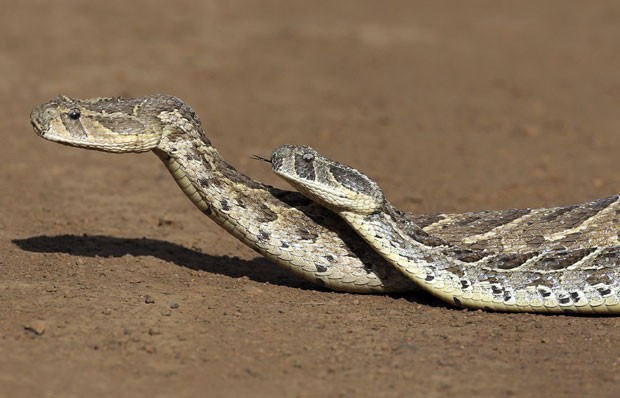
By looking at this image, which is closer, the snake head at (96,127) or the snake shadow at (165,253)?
the snake head at (96,127)

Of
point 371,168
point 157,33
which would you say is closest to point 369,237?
point 371,168

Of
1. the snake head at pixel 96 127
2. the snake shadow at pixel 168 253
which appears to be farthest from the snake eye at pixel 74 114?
the snake shadow at pixel 168 253

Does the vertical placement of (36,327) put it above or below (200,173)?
below

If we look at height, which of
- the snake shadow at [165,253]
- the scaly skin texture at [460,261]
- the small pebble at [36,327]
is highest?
the scaly skin texture at [460,261]

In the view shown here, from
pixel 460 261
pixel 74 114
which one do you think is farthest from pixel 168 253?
pixel 460 261

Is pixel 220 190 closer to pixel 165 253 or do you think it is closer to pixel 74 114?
pixel 74 114

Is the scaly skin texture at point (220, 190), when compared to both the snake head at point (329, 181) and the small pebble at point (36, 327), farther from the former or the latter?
the small pebble at point (36, 327)
